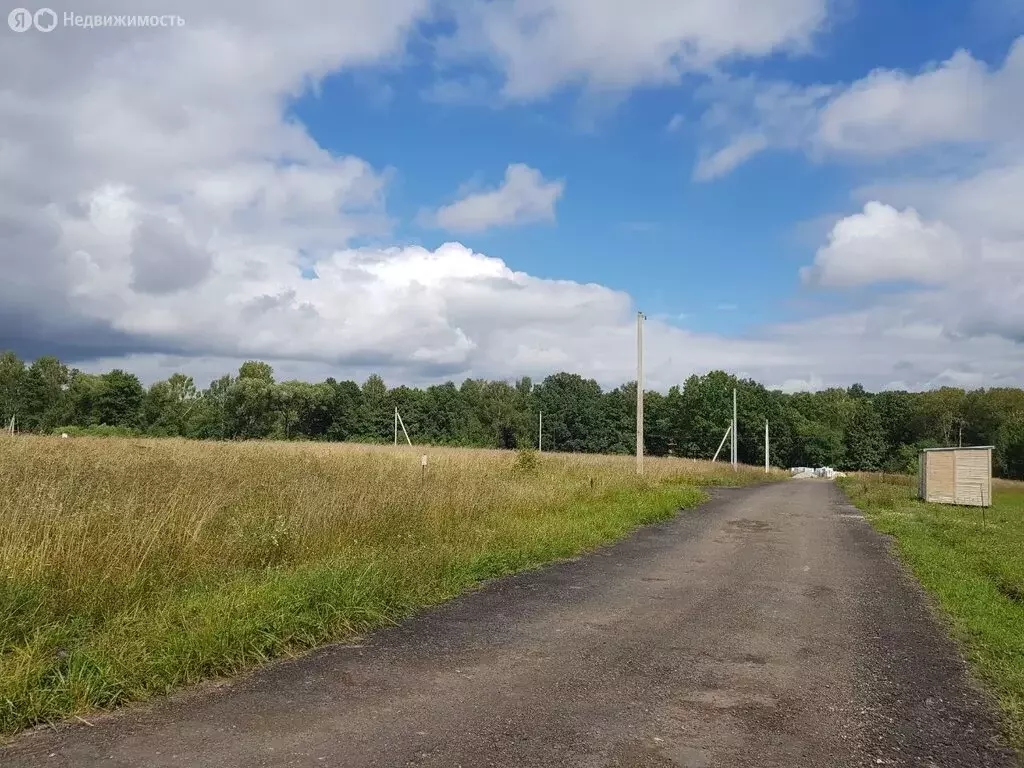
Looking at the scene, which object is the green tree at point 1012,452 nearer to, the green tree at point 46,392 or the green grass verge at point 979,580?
the green grass verge at point 979,580

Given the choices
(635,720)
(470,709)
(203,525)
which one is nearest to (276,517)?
(203,525)

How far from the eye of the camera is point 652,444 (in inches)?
3812

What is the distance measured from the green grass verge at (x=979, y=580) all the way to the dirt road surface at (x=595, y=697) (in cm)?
21

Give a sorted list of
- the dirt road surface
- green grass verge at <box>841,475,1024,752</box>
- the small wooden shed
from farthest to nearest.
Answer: the small wooden shed, green grass verge at <box>841,475,1024,752</box>, the dirt road surface

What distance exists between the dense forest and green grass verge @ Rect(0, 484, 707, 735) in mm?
64797

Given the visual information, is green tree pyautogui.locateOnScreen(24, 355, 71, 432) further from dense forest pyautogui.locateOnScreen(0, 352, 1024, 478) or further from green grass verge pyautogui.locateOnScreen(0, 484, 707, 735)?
green grass verge pyautogui.locateOnScreen(0, 484, 707, 735)

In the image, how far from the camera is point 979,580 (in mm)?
9422

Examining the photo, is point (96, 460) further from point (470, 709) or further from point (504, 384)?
point (504, 384)

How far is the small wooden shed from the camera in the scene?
2403 centimetres

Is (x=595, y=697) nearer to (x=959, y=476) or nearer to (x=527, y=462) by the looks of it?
(x=527, y=462)

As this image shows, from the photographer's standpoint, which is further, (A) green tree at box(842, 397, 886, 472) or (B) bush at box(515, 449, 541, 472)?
(A) green tree at box(842, 397, 886, 472)

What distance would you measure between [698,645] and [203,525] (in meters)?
5.32

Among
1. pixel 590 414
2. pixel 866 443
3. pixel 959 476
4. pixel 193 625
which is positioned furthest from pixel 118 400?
pixel 866 443

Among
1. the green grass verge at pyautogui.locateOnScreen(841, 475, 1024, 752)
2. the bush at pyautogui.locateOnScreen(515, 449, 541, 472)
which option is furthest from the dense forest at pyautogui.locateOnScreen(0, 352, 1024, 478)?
the green grass verge at pyautogui.locateOnScreen(841, 475, 1024, 752)
